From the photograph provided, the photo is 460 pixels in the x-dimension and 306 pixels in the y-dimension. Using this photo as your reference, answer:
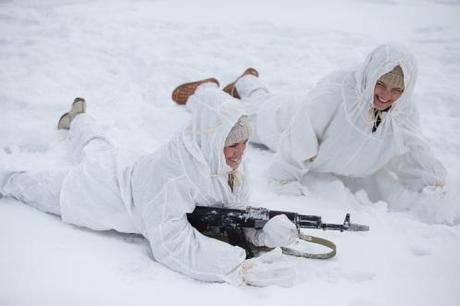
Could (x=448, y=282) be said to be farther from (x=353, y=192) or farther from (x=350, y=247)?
(x=353, y=192)

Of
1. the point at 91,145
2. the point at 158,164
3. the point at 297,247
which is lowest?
the point at 297,247

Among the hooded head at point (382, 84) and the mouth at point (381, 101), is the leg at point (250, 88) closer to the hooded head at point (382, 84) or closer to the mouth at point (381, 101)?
the hooded head at point (382, 84)

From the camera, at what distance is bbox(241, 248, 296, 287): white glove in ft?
7.32

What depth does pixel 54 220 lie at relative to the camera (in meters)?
2.61

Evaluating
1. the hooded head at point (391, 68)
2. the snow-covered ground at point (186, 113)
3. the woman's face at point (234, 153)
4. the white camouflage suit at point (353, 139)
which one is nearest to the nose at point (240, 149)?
the woman's face at point (234, 153)

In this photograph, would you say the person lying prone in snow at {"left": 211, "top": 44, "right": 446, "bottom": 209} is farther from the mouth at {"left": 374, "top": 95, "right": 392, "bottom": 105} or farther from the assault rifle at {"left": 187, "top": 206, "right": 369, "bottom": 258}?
the assault rifle at {"left": 187, "top": 206, "right": 369, "bottom": 258}

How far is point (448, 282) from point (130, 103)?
9.68 ft

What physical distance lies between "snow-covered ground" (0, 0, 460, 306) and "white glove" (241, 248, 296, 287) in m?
0.04

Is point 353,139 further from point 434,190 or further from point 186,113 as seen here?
point 186,113

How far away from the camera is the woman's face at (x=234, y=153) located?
7.59 ft

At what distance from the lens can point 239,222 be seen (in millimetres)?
2408

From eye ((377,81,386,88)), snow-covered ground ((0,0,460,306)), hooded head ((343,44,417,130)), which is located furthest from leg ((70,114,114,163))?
eye ((377,81,386,88))

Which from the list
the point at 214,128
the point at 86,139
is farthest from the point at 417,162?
the point at 86,139

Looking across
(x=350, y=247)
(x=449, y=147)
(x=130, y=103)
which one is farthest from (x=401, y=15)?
(x=350, y=247)
